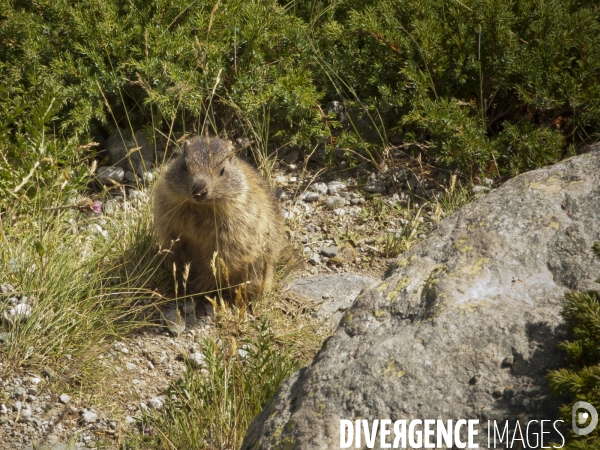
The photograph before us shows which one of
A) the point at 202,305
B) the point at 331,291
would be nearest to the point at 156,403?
the point at 202,305

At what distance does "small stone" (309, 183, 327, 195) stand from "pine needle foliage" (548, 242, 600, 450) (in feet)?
12.9

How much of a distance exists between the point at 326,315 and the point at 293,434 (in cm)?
259

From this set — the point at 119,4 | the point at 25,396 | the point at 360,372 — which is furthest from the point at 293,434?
the point at 119,4

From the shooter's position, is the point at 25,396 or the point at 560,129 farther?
the point at 560,129

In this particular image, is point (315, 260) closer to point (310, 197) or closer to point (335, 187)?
point (310, 197)

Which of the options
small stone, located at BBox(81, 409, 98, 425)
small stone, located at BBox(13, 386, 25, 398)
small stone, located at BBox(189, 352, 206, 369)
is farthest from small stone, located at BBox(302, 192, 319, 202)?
small stone, located at BBox(13, 386, 25, 398)

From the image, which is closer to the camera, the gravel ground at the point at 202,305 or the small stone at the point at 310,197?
the gravel ground at the point at 202,305

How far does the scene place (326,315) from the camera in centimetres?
530

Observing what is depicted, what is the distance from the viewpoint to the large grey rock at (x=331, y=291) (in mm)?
5324

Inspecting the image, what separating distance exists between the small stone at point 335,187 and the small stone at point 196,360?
2.26 m

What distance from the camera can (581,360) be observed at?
2.54m

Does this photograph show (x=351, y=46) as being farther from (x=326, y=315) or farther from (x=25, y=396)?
(x=25, y=396)

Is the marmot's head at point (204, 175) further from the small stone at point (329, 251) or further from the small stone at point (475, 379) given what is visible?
the small stone at point (475, 379)

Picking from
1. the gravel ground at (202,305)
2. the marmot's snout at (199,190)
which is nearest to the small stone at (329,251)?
the gravel ground at (202,305)
